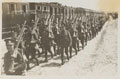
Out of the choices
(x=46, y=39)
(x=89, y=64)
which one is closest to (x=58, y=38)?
(x=46, y=39)

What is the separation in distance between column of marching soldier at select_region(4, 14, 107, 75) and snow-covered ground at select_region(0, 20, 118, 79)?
3 cm

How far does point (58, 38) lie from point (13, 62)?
22 centimetres

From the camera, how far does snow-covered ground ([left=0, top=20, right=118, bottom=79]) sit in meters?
1.01

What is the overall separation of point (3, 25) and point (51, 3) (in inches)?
8.9

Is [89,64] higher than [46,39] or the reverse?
the reverse

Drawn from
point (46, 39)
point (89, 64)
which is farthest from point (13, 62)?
point (89, 64)

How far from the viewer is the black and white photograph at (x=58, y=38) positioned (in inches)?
39.9

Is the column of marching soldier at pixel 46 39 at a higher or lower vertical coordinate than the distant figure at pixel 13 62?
higher

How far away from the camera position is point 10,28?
3.38 ft

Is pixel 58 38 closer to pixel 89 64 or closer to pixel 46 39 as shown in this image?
pixel 46 39

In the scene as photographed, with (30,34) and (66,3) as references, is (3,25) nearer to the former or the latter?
(30,34)

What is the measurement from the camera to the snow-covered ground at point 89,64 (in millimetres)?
1012

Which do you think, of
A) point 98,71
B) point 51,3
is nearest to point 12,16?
point 51,3

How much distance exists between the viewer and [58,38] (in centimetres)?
103
